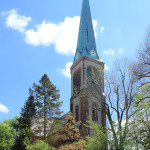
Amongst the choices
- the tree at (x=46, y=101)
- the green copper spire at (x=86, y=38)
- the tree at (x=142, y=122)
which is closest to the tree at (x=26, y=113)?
the tree at (x=46, y=101)

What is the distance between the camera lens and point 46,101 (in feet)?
89.6

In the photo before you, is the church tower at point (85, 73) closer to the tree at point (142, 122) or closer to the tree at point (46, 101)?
the tree at point (46, 101)

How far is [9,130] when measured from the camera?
40.0m

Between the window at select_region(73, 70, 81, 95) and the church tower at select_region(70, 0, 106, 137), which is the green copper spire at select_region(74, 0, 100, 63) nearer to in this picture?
the church tower at select_region(70, 0, 106, 137)

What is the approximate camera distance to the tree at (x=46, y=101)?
25753 mm

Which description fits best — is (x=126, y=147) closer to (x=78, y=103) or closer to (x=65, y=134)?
(x=65, y=134)

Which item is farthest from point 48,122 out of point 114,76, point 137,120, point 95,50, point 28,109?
point 95,50

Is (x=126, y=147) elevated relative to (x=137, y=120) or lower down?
lower down

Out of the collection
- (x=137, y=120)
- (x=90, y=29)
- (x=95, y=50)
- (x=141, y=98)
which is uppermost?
(x=90, y=29)

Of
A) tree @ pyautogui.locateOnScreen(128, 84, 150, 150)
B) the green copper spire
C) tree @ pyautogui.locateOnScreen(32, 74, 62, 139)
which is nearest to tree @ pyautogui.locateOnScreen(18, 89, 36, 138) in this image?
tree @ pyautogui.locateOnScreen(32, 74, 62, 139)

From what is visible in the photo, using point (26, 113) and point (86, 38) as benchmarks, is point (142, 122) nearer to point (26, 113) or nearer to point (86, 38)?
point (26, 113)

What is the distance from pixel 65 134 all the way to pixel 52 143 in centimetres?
205

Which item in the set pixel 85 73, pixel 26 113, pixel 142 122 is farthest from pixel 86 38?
pixel 142 122

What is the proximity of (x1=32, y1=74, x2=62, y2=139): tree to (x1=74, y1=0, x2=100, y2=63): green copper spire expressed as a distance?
348 inches
